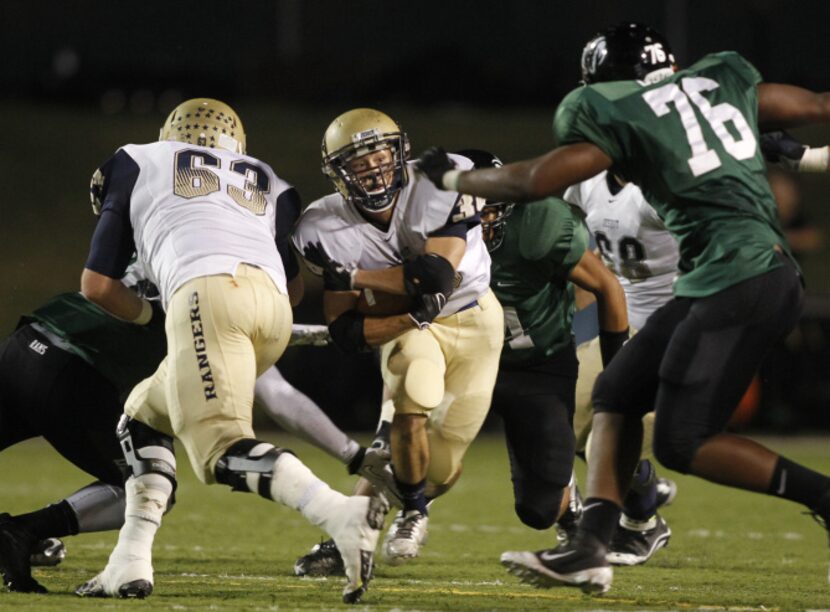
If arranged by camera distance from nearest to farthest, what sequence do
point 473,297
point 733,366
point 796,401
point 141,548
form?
point 733,366
point 141,548
point 473,297
point 796,401

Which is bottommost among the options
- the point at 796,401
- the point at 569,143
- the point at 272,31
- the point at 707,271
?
the point at 796,401

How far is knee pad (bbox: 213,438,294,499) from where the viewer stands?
3.70m

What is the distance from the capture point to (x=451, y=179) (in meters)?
3.88

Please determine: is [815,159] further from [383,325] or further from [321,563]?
[321,563]

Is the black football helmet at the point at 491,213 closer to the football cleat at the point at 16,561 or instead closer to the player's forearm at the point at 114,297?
the player's forearm at the point at 114,297

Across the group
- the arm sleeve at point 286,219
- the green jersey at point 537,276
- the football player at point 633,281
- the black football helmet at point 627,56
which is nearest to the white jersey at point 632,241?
the football player at point 633,281

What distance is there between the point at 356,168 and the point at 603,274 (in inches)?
42.6

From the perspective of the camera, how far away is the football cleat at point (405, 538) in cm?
459

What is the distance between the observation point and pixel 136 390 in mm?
4051

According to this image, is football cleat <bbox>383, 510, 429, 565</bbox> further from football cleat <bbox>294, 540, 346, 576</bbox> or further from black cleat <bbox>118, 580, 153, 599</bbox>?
black cleat <bbox>118, 580, 153, 599</bbox>

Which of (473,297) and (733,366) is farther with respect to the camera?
(473,297)

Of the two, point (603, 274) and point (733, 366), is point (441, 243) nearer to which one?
point (603, 274)

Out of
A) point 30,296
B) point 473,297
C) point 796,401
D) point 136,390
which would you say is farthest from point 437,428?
point 30,296

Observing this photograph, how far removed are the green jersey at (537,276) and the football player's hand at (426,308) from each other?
70cm
